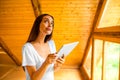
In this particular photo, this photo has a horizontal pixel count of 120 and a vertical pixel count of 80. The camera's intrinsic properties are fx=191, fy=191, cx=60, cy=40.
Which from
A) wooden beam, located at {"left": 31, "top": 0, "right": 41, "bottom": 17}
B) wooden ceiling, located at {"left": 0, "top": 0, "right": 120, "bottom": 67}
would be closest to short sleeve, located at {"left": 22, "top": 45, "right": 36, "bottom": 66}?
wooden ceiling, located at {"left": 0, "top": 0, "right": 120, "bottom": 67}

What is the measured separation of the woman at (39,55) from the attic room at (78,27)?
110cm

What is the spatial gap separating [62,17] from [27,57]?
7.58 feet

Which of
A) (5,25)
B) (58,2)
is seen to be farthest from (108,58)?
(5,25)

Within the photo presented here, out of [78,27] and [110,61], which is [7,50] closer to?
[78,27]

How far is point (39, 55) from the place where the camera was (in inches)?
50.8

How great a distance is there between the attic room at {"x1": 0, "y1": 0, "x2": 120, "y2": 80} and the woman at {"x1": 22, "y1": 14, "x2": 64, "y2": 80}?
110 cm

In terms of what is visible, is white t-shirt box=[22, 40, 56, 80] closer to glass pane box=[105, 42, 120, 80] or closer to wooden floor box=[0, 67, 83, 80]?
glass pane box=[105, 42, 120, 80]

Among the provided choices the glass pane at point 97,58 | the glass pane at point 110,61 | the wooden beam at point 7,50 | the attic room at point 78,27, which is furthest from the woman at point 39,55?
the wooden beam at point 7,50

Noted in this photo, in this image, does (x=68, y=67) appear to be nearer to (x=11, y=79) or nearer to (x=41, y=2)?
(x=11, y=79)

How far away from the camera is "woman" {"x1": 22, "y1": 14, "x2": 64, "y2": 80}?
3.84 ft

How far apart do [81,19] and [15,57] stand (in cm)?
250

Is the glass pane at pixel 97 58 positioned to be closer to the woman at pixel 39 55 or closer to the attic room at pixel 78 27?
the attic room at pixel 78 27

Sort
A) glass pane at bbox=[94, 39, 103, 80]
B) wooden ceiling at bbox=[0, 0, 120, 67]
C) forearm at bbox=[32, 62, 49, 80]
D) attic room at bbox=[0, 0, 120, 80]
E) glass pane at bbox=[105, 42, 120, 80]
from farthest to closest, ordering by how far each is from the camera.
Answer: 1. glass pane at bbox=[94, 39, 103, 80]
2. wooden ceiling at bbox=[0, 0, 120, 67]
3. attic room at bbox=[0, 0, 120, 80]
4. glass pane at bbox=[105, 42, 120, 80]
5. forearm at bbox=[32, 62, 49, 80]

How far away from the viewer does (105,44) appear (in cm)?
291
